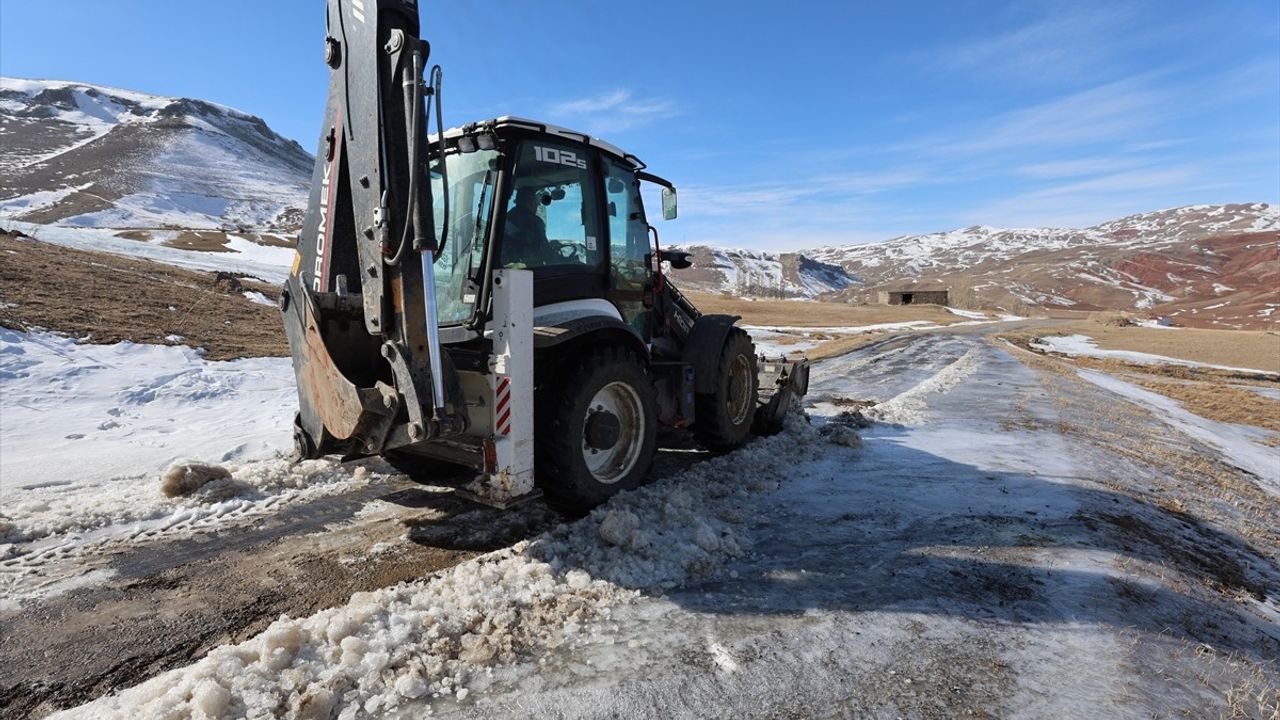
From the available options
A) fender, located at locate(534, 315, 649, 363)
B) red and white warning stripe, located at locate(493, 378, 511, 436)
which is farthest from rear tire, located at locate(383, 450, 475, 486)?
fender, located at locate(534, 315, 649, 363)

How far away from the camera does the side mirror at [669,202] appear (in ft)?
19.1

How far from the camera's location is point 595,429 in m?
4.29

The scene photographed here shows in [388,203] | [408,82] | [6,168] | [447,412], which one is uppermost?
[6,168]

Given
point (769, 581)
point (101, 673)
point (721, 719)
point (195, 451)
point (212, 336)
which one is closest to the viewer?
point (721, 719)

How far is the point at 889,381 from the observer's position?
1374cm

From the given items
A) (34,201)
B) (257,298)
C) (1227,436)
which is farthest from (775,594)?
(34,201)

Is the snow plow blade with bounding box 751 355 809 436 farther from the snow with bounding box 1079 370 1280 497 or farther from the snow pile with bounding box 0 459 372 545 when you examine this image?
the snow with bounding box 1079 370 1280 497

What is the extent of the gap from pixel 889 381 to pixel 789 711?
12.3 meters

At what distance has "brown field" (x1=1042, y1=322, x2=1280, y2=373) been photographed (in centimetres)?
2489

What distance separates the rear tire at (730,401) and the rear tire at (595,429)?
135cm

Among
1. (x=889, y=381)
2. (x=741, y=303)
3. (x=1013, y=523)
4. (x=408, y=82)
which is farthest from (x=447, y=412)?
(x=741, y=303)

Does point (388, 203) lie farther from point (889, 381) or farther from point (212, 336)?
point (889, 381)

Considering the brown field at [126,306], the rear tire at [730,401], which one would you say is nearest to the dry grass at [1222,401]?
the rear tire at [730,401]

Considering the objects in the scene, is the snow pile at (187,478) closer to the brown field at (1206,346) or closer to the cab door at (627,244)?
the cab door at (627,244)
